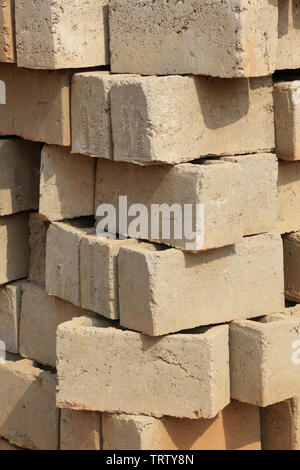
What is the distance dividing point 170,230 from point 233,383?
91cm

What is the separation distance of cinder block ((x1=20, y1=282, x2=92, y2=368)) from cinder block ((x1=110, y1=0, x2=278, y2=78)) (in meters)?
1.50

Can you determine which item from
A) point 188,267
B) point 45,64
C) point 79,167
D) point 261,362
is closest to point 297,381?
point 261,362

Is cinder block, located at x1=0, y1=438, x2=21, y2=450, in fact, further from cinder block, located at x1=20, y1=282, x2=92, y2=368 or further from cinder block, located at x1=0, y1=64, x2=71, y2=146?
cinder block, located at x1=0, y1=64, x2=71, y2=146

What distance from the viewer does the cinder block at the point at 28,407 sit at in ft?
19.6

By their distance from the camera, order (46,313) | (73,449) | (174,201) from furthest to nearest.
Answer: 1. (46,313)
2. (73,449)
3. (174,201)

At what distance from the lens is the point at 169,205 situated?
5.22 metres

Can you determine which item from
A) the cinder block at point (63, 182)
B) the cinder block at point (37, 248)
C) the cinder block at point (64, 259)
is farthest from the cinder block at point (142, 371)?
the cinder block at point (37, 248)

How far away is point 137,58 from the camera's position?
17.5ft

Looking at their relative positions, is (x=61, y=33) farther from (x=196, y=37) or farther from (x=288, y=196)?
(x=288, y=196)

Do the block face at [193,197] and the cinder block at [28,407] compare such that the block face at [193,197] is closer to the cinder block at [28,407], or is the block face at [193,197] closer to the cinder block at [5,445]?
the cinder block at [28,407]

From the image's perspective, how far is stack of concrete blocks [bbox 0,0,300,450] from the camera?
5062 mm

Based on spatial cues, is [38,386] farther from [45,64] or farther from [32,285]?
[45,64]

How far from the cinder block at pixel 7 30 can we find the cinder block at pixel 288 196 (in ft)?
5.32

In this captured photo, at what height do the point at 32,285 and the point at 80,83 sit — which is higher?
the point at 80,83
